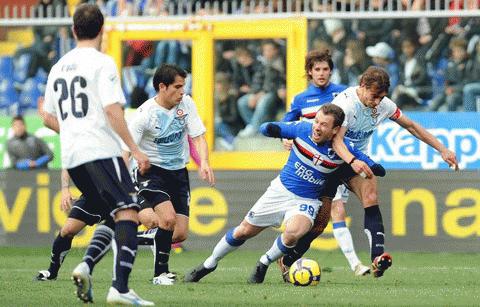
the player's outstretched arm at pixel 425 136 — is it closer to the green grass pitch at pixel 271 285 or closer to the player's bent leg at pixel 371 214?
the player's bent leg at pixel 371 214

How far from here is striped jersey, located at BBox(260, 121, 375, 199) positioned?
11867 mm

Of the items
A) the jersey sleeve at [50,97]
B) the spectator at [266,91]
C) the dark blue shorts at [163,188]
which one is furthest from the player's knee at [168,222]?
the spectator at [266,91]

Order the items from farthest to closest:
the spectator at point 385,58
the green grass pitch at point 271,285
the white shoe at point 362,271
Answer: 1. the spectator at point 385,58
2. the white shoe at point 362,271
3. the green grass pitch at point 271,285

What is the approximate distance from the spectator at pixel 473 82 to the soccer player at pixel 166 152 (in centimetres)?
599

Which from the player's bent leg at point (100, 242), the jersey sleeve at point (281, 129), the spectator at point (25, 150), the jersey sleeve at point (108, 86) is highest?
the jersey sleeve at point (108, 86)

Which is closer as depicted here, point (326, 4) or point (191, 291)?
point (191, 291)

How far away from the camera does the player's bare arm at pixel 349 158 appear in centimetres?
1140

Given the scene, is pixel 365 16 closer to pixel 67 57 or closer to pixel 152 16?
pixel 152 16

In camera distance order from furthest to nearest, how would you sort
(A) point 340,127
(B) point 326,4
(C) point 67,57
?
(B) point 326,4 < (A) point 340,127 < (C) point 67,57

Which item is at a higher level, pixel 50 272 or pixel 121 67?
pixel 121 67

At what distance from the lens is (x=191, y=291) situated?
10977 mm

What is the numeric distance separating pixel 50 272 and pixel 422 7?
735 centimetres

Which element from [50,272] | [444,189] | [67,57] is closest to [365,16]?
[444,189]

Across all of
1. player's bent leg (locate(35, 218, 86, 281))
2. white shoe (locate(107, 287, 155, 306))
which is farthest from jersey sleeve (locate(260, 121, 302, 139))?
white shoe (locate(107, 287, 155, 306))
